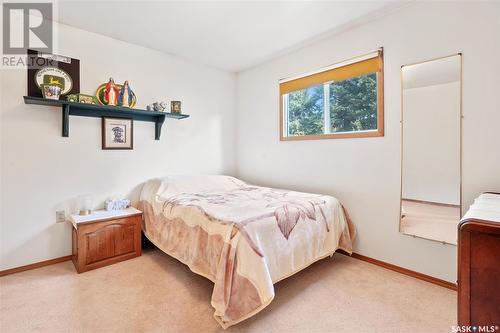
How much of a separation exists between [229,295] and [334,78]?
2.44 meters

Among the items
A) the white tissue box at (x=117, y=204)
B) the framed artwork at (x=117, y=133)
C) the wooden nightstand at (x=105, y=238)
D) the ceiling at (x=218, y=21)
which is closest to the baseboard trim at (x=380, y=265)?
the wooden nightstand at (x=105, y=238)

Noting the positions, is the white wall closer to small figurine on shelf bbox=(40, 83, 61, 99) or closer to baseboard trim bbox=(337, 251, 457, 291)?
baseboard trim bbox=(337, 251, 457, 291)

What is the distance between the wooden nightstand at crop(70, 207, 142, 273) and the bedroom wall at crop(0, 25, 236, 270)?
32 centimetres

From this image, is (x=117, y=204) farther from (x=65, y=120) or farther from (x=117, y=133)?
(x=65, y=120)

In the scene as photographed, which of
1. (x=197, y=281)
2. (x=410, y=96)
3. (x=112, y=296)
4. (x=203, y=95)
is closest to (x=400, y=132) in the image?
(x=410, y=96)

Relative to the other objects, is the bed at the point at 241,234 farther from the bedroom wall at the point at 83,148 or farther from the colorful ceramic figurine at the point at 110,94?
the colorful ceramic figurine at the point at 110,94

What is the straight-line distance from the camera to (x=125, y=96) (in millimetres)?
2748

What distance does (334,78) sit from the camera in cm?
276

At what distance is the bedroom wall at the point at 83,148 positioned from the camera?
7.47ft

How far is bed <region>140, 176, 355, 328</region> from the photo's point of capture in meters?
1.53

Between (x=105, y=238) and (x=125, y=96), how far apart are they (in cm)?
154

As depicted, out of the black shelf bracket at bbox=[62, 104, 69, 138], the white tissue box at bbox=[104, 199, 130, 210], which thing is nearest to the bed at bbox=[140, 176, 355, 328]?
the white tissue box at bbox=[104, 199, 130, 210]

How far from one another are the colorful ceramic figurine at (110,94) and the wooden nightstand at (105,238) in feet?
3.90

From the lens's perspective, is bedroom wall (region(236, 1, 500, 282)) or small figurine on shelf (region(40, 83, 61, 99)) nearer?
bedroom wall (region(236, 1, 500, 282))
